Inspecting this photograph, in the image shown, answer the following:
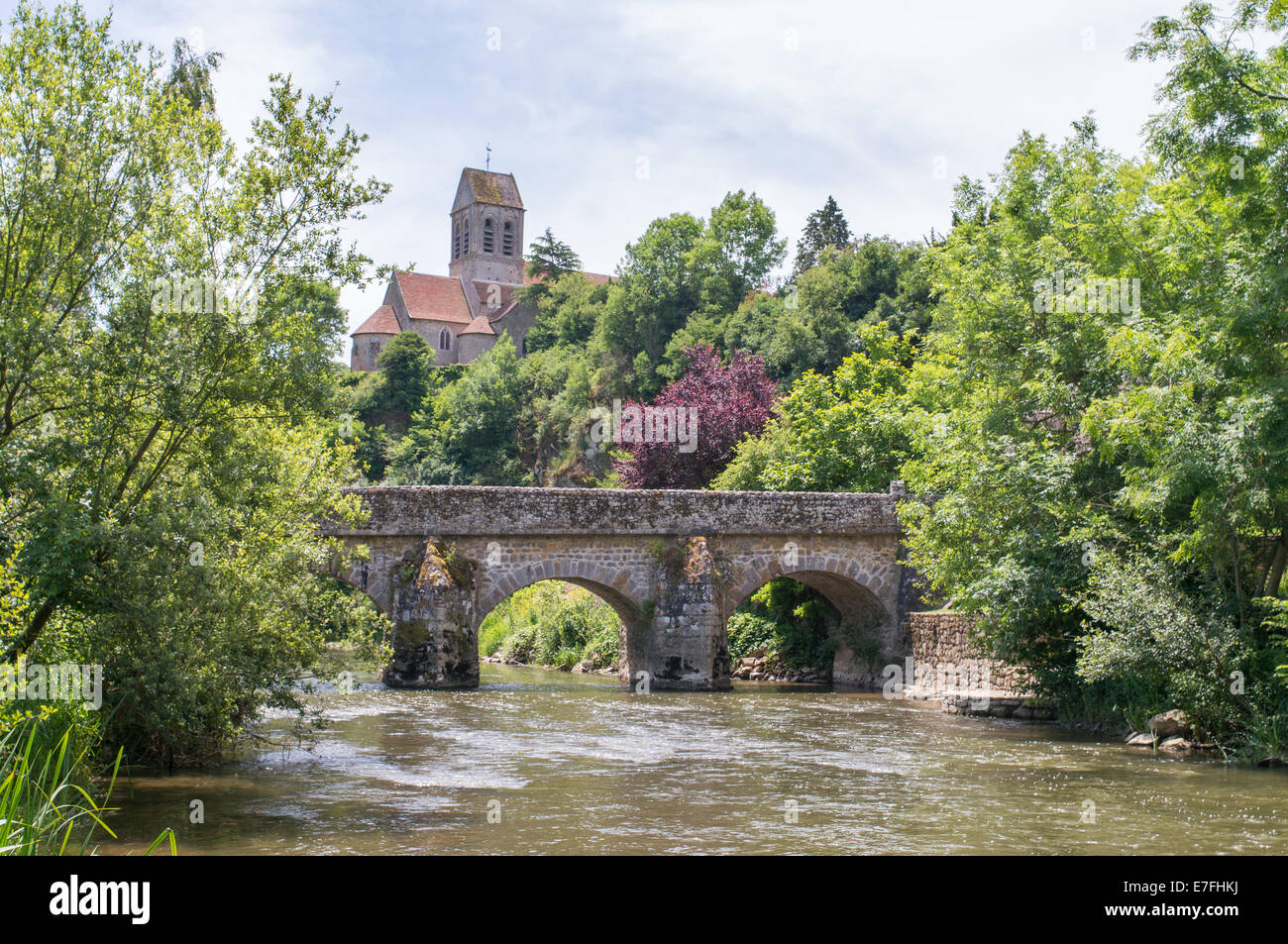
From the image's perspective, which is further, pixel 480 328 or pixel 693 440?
pixel 480 328

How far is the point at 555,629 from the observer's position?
30.1 metres

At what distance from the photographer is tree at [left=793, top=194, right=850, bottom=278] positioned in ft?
174

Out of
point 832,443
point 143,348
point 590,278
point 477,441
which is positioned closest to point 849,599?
point 832,443

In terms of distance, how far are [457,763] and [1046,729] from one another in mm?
8383

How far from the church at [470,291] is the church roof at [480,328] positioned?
60 mm

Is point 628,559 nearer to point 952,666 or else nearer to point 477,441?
point 952,666

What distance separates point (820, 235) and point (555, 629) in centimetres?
2984

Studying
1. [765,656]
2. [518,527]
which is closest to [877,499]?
[765,656]

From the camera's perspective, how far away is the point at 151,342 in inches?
367

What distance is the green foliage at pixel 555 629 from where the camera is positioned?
92.2ft

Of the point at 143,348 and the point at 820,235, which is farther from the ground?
the point at 820,235

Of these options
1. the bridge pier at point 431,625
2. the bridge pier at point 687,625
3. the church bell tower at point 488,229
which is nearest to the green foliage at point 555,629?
the bridge pier at point 687,625

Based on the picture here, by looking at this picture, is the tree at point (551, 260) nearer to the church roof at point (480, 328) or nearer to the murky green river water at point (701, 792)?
the church roof at point (480, 328)
